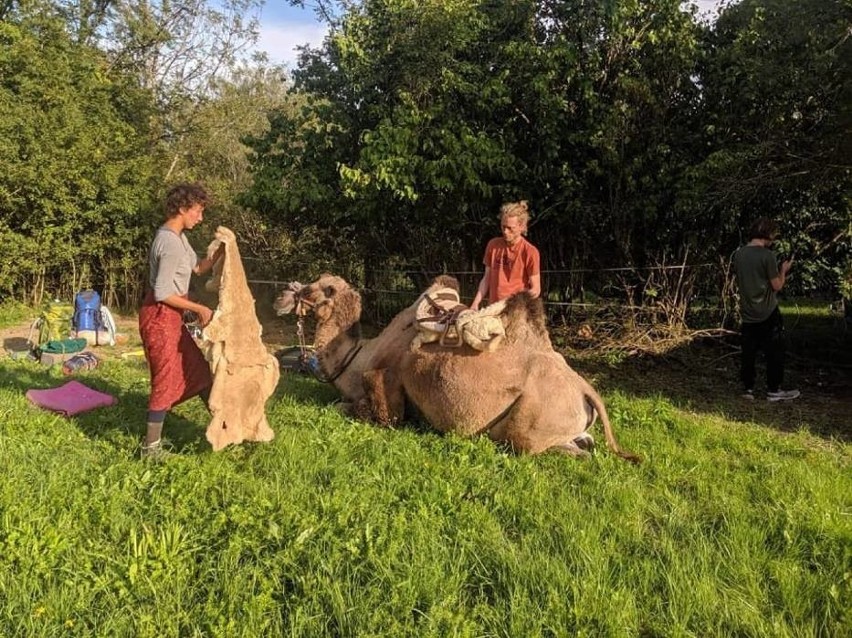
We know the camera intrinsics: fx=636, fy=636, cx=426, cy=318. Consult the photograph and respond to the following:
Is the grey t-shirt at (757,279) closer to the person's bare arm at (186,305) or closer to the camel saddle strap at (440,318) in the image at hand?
the camel saddle strap at (440,318)

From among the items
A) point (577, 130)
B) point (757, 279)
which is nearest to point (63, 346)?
point (577, 130)

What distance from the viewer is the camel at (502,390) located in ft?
15.0

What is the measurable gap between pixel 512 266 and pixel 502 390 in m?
1.43

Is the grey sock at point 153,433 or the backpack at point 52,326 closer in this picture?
the grey sock at point 153,433

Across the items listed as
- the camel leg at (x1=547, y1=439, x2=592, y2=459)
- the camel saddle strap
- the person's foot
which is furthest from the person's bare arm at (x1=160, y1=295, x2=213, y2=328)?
the camel leg at (x1=547, y1=439, x2=592, y2=459)

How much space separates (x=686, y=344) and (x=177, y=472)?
704 cm

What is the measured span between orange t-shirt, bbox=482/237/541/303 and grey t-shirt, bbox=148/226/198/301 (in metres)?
2.64

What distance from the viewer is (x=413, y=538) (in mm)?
3291

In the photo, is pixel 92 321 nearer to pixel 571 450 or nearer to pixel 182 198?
pixel 182 198

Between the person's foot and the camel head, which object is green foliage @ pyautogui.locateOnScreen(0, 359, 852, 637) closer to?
the person's foot

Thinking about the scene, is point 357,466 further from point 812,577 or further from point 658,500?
point 812,577

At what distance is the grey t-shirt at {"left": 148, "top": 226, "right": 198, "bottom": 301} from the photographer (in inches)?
168

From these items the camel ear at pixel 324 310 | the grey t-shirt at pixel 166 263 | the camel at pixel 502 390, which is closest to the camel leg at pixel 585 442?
the camel at pixel 502 390

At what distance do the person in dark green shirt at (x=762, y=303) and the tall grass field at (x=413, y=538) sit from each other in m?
1.93
